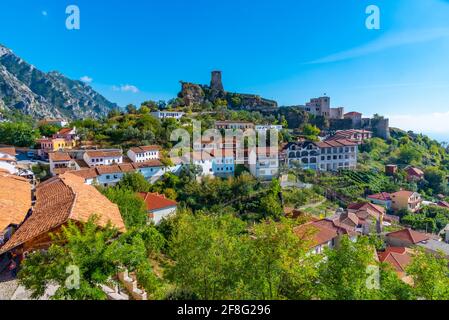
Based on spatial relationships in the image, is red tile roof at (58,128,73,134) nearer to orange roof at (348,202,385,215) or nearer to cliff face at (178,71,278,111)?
cliff face at (178,71,278,111)

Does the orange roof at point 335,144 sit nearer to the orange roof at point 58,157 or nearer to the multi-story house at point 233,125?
the multi-story house at point 233,125

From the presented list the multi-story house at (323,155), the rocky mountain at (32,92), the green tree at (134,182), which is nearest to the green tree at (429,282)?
the green tree at (134,182)

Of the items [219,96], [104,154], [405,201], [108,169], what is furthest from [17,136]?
[405,201]

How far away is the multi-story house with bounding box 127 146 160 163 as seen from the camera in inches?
1288

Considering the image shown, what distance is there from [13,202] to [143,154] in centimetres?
1938

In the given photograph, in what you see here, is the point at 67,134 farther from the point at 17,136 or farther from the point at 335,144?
the point at 335,144

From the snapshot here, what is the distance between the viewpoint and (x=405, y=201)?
3462 cm

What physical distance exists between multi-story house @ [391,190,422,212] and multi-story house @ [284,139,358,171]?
9310mm

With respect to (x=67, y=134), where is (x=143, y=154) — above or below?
below

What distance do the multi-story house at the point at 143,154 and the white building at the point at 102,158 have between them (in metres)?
1.38

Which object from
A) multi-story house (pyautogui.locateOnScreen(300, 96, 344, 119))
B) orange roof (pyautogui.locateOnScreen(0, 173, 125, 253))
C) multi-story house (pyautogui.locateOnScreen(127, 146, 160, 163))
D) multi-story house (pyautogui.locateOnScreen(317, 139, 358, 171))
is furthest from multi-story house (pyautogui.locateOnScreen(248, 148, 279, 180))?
multi-story house (pyautogui.locateOnScreen(300, 96, 344, 119))

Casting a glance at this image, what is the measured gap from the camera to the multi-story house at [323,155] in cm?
4106
